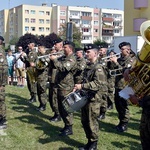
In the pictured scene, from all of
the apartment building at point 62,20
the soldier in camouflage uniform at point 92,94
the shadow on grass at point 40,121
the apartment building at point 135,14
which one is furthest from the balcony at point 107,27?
the soldier in camouflage uniform at point 92,94

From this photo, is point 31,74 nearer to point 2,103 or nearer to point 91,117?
point 2,103

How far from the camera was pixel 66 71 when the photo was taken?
6.38 m

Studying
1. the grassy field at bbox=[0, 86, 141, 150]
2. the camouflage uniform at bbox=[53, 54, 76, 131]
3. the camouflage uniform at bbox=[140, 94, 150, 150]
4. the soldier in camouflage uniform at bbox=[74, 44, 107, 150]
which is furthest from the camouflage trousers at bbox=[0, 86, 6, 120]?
the camouflage uniform at bbox=[140, 94, 150, 150]

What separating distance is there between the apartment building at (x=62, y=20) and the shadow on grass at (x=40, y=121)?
7657cm

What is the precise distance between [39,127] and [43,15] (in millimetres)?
85479

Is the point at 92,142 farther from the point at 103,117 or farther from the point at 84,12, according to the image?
the point at 84,12

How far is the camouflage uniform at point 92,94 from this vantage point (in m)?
5.16

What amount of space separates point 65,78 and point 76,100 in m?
1.53

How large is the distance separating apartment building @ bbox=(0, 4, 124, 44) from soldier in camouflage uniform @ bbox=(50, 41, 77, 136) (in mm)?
79451

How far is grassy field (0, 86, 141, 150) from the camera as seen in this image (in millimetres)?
5961

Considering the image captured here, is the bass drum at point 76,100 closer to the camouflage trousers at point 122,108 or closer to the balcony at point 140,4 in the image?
the camouflage trousers at point 122,108

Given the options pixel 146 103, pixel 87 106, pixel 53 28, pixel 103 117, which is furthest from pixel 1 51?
pixel 53 28

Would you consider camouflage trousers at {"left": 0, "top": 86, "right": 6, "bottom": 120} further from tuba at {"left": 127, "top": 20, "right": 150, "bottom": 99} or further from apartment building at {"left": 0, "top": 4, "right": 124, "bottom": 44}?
apartment building at {"left": 0, "top": 4, "right": 124, "bottom": 44}

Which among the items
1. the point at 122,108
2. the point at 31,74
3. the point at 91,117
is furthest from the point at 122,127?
the point at 31,74
